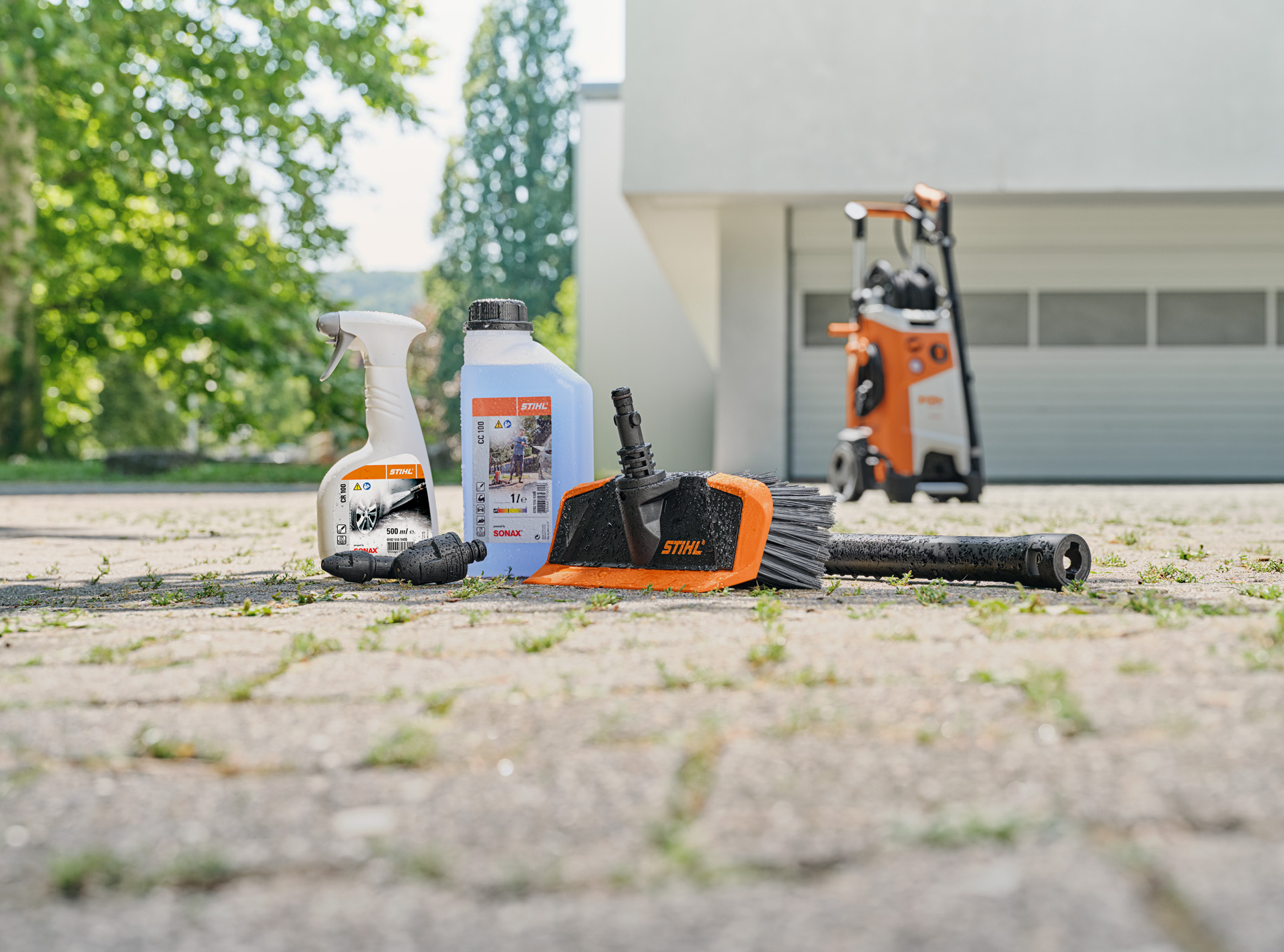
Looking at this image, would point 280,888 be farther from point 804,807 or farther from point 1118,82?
point 1118,82

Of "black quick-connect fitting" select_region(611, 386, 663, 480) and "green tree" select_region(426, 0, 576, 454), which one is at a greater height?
"green tree" select_region(426, 0, 576, 454)

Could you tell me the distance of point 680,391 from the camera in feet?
64.0

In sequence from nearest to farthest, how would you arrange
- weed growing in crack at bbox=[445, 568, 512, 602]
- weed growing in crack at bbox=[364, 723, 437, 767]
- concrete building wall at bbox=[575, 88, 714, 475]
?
weed growing in crack at bbox=[364, 723, 437, 767], weed growing in crack at bbox=[445, 568, 512, 602], concrete building wall at bbox=[575, 88, 714, 475]

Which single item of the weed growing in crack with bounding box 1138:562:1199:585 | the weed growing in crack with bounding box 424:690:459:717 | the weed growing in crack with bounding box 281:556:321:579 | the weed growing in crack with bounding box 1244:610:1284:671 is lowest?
Answer: the weed growing in crack with bounding box 281:556:321:579

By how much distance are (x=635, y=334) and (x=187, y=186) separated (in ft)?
26.0

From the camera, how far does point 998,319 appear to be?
13.7 m

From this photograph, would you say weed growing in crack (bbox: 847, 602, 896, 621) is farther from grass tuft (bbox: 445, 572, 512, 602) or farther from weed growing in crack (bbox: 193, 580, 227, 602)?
weed growing in crack (bbox: 193, 580, 227, 602)

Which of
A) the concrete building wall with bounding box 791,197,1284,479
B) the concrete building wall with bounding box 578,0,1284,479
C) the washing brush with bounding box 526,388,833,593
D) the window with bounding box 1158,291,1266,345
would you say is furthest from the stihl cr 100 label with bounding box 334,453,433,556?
the window with bounding box 1158,291,1266,345

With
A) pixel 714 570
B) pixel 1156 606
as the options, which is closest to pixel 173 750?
pixel 714 570

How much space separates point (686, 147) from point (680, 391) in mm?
8064

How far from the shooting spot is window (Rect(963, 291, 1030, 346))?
44.9ft

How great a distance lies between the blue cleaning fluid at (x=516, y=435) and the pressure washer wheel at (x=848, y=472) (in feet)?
14.5

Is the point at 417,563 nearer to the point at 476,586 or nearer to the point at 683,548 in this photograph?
the point at 476,586

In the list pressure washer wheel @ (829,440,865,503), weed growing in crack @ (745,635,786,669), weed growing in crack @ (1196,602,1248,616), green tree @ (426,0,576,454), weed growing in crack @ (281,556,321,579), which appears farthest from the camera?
green tree @ (426,0,576,454)
